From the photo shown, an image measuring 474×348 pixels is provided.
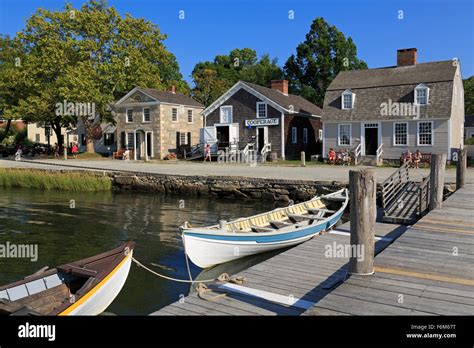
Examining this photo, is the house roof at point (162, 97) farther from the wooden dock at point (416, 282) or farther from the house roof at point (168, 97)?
the wooden dock at point (416, 282)

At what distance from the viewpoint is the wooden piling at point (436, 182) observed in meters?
13.9

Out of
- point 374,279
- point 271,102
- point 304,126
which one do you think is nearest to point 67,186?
point 271,102

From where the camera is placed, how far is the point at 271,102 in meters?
38.3

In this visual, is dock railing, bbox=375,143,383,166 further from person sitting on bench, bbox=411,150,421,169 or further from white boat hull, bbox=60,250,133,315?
white boat hull, bbox=60,250,133,315

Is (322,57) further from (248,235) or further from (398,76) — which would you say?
(248,235)

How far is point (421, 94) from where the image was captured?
32.9 m

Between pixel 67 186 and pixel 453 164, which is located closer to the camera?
pixel 67 186

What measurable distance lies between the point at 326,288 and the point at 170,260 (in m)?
5.91

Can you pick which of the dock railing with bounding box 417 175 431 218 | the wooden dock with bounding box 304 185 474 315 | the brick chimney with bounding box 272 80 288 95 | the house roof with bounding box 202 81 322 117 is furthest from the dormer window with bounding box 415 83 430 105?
the wooden dock with bounding box 304 185 474 315

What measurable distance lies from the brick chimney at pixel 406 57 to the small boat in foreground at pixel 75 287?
33.3 metres

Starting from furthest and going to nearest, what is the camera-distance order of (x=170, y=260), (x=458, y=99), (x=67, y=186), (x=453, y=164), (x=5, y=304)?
(x=458, y=99), (x=453, y=164), (x=67, y=186), (x=170, y=260), (x=5, y=304)

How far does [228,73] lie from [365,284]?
78947mm
